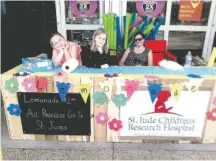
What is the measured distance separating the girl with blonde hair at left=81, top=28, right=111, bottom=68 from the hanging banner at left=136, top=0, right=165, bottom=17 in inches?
51.1

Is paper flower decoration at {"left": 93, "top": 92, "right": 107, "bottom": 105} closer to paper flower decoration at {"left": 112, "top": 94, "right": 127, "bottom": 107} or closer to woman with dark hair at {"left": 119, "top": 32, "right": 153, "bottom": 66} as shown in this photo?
paper flower decoration at {"left": 112, "top": 94, "right": 127, "bottom": 107}

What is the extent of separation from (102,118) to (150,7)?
86.0 inches

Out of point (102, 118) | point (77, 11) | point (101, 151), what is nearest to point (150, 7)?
point (77, 11)

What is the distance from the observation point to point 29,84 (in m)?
2.62

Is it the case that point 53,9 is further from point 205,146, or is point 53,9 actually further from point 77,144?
point 205,146

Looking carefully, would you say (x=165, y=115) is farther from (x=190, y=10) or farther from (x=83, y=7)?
(x=83, y=7)

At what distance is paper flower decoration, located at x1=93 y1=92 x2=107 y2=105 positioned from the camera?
8.60ft

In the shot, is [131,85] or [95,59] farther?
[95,59]

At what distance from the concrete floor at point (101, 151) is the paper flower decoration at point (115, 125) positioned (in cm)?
22

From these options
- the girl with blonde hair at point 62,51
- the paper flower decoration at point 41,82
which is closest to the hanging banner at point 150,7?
the girl with blonde hair at point 62,51

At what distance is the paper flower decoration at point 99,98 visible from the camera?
2621 millimetres

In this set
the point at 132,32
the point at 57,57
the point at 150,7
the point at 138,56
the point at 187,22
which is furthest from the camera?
the point at 187,22

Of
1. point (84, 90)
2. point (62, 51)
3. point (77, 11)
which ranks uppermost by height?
point (77, 11)

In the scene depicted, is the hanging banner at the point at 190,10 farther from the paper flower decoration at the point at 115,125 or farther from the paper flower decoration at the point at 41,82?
the paper flower decoration at the point at 41,82
